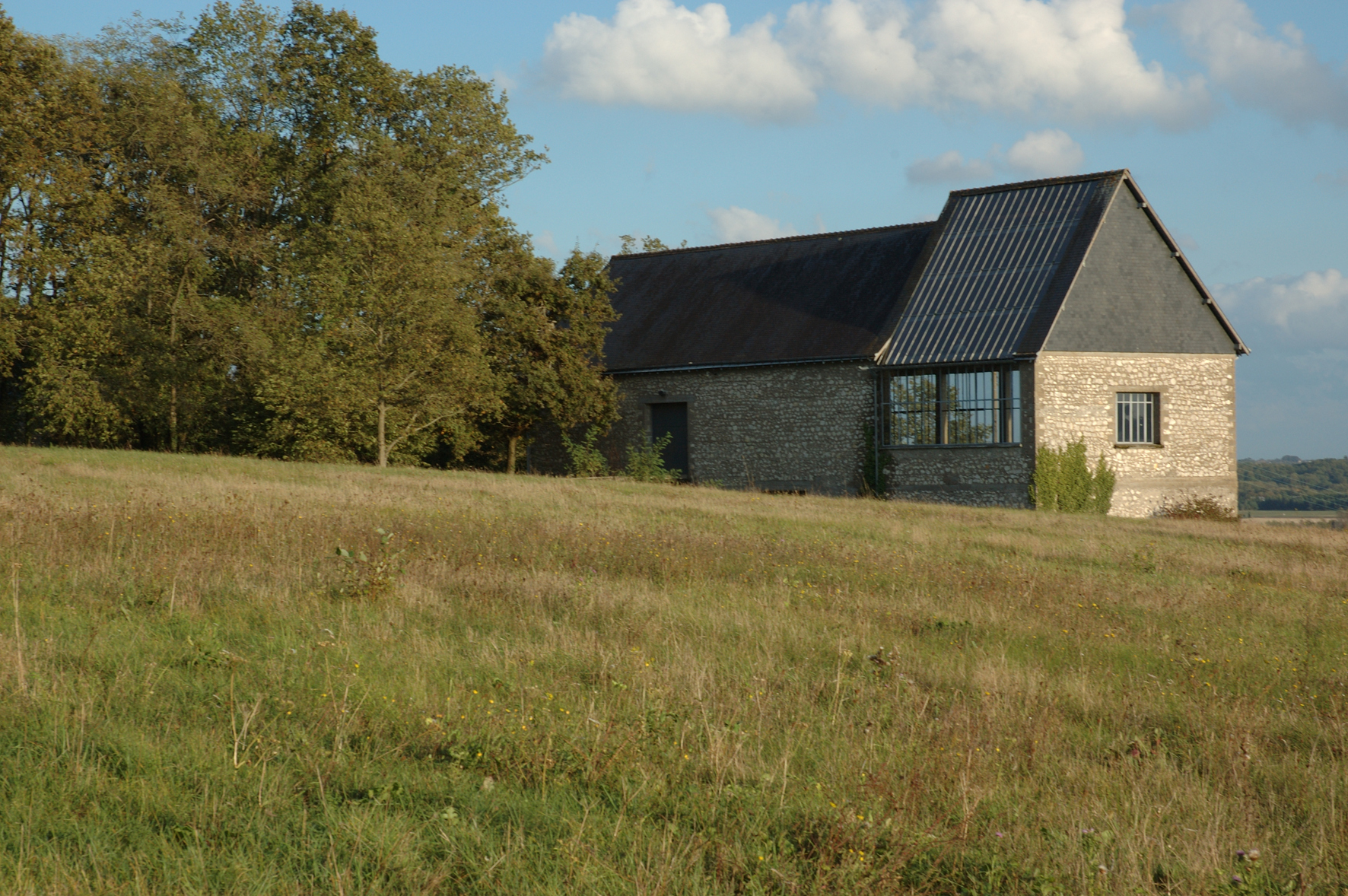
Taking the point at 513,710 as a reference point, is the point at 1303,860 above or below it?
below

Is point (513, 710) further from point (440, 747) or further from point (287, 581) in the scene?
point (287, 581)

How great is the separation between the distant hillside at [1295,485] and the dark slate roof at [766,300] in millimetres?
36493

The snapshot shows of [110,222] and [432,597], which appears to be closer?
[432,597]

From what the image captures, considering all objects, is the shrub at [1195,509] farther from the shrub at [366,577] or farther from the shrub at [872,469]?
the shrub at [366,577]

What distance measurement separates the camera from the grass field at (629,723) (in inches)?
152

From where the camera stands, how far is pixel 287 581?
821 centimetres

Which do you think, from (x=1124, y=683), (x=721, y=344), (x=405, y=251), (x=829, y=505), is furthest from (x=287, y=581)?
(x=721, y=344)

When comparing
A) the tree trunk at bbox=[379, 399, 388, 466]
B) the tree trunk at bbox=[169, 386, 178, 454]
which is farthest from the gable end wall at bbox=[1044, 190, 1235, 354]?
the tree trunk at bbox=[169, 386, 178, 454]

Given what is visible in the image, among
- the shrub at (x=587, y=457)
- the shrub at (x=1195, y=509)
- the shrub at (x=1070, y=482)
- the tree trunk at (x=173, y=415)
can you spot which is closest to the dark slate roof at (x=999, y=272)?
the shrub at (x=1070, y=482)

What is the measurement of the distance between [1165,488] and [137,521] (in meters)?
24.9

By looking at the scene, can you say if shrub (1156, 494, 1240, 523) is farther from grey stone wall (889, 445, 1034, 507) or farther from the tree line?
the tree line

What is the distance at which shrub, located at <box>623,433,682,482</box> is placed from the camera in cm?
3045

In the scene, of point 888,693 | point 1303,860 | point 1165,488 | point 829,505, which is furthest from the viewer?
point 1165,488

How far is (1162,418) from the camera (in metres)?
27.0
